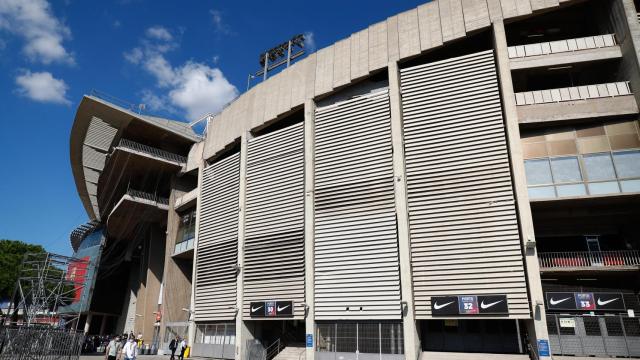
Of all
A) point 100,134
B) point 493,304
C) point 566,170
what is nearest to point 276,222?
point 493,304

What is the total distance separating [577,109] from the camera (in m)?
20.1

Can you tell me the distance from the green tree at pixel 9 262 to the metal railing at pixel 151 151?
24.1 m

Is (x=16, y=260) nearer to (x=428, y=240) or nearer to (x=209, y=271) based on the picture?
(x=209, y=271)

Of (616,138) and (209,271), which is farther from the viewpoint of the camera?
(209,271)

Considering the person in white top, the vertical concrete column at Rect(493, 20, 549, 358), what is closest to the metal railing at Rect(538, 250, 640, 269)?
the vertical concrete column at Rect(493, 20, 549, 358)

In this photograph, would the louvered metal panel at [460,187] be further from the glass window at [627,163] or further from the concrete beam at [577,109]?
the glass window at [627,163]

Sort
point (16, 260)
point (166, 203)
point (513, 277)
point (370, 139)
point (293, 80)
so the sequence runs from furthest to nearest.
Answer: point (16, 260)
point (166, 203)
point (293, 80)
point (370, 139)
point (513, 277)

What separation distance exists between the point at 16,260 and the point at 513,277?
56720mm

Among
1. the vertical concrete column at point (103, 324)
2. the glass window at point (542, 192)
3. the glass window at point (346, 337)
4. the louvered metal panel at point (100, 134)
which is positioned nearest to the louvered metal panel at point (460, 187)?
the glass window at point (542, 192)

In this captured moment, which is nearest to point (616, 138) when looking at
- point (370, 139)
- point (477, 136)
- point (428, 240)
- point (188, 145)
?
point (477, 136)

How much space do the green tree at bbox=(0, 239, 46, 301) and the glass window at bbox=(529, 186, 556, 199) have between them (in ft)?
170

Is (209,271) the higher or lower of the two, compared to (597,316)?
higher

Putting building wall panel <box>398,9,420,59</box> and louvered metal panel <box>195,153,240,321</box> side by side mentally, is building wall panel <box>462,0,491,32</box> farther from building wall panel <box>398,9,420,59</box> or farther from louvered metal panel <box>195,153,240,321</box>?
louvered metal panel <box>195,153,240,321</box>

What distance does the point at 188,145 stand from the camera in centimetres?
4028
